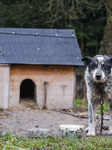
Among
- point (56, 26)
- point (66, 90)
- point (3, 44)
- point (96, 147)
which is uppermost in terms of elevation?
point (56, 26)

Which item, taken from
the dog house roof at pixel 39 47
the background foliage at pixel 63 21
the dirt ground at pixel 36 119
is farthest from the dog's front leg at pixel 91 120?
the background foliage at pixel 63 21

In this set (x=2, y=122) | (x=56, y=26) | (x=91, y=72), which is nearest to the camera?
(x=91, y=72)

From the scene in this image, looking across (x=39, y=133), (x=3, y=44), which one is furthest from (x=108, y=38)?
(x=39, y=133)

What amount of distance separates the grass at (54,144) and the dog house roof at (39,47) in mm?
5088

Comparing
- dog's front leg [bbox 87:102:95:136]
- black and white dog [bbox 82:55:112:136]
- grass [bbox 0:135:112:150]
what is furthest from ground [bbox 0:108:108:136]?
grass [bbox 0:135:112:150]

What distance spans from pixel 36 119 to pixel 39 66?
2.42 m

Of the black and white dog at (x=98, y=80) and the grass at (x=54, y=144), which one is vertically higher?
the black and white dog at (x=98, y=80)

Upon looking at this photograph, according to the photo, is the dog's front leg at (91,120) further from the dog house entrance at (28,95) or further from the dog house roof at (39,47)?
the dog house entrance at (28,95)

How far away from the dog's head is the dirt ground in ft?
4.58

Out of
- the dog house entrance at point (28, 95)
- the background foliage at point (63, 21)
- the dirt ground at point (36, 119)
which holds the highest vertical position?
the background foliage at point (63, 21)

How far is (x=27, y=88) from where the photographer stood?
1369cm

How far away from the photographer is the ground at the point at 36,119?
8761 millimetres

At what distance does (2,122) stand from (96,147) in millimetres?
3760

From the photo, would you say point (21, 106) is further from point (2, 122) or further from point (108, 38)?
point (108, 38)
